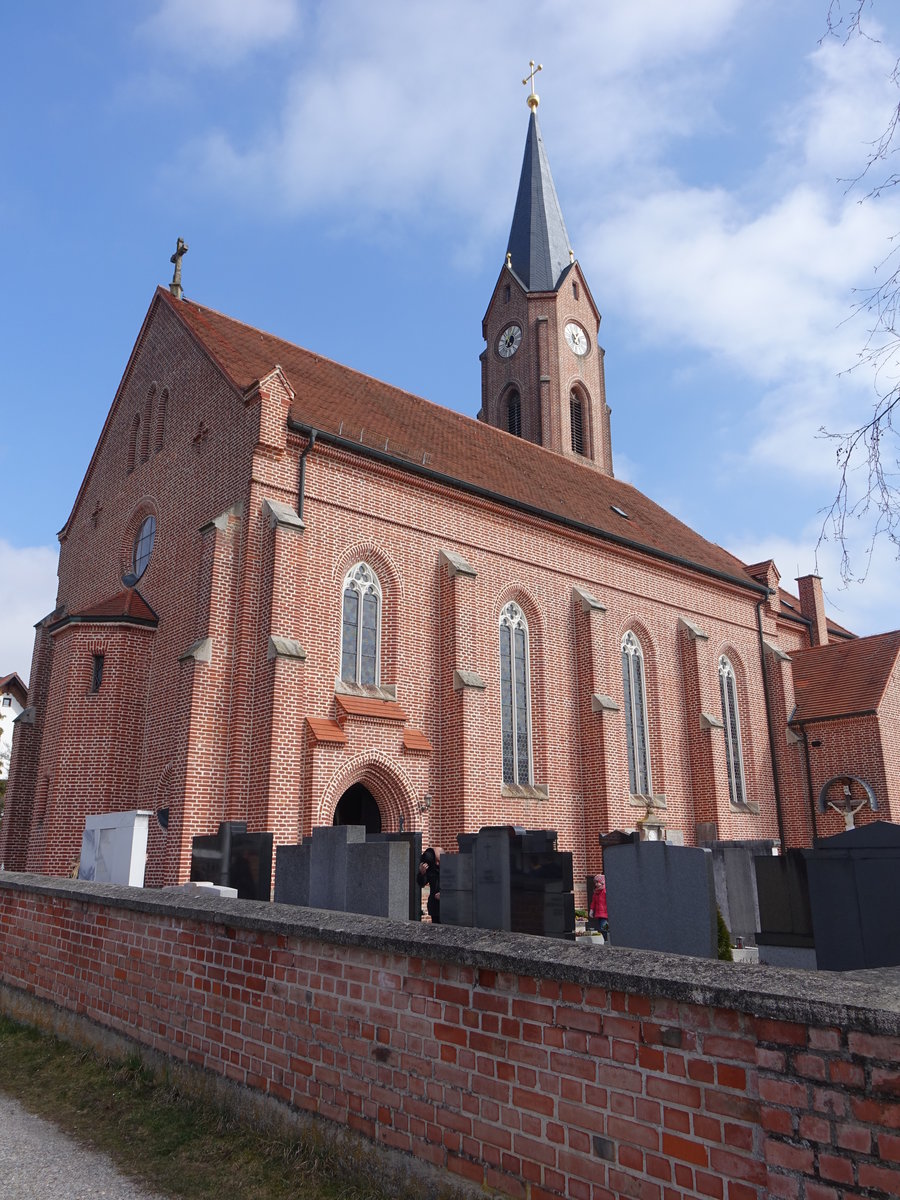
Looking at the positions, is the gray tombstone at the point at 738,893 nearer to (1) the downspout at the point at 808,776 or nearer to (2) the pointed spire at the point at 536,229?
(1) the downspout at the point at 808,776

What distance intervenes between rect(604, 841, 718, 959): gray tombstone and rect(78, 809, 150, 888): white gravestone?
701 cm

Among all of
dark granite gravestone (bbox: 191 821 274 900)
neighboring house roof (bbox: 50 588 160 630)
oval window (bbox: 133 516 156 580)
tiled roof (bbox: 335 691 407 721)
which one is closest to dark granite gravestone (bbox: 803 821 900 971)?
dark granite gravestone (bbox: 191 821 274 900)

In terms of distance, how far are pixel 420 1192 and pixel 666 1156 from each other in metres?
1.33

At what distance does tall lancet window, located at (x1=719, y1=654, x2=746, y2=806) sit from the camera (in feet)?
78.8

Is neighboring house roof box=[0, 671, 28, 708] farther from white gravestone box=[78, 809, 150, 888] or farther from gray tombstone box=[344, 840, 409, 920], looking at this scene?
gray tombstone box=[344, 840, 409, 920]

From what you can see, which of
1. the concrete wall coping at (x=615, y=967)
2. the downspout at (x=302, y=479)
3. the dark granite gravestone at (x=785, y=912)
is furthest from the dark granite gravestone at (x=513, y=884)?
the downspout at (x=302, y=479)

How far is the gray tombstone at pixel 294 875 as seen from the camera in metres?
9.05

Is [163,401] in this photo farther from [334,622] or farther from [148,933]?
[148,933]

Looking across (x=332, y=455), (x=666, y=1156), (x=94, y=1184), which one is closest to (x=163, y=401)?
(x=332, y=455)

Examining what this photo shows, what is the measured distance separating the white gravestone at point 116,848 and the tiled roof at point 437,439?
761cm

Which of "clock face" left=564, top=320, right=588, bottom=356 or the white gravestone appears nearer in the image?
the white gravestone

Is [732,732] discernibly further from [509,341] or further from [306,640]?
[509,341]

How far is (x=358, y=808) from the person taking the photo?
55.1 ft

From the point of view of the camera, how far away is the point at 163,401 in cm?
1911
